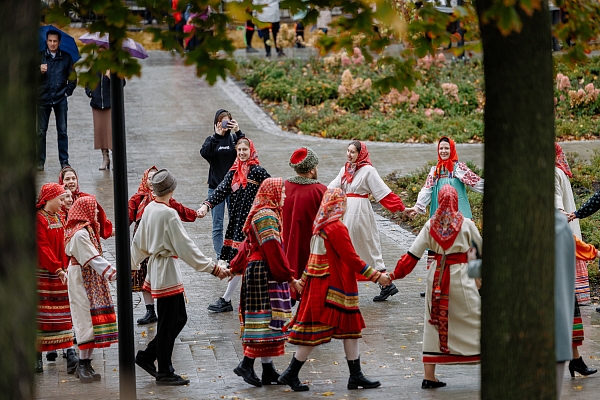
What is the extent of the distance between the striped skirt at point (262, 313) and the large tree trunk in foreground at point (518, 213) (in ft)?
9.73

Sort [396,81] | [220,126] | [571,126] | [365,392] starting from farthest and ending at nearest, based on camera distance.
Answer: [571,126] → [220,126] → [365,392] → [396,81]

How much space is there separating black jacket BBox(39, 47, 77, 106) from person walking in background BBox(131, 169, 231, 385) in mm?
7481

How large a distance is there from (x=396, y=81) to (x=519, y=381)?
Answer: 2080 mm

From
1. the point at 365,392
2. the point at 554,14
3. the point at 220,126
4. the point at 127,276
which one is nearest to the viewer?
the point at 127,276

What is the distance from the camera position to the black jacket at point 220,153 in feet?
35.3

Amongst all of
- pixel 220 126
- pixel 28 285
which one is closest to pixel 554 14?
pixel 220 126

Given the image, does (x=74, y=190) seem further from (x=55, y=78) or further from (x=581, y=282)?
(x=55, y=78)

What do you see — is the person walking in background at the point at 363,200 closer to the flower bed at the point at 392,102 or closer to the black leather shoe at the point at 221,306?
the black leather shoe at the point at 221,306

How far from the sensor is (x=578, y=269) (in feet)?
29.8

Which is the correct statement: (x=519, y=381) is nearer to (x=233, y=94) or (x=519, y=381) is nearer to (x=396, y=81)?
(x=396, y=81)

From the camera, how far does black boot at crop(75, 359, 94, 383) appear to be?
7824mm

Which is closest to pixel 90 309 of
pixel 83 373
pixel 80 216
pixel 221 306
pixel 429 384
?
pixel 83 373

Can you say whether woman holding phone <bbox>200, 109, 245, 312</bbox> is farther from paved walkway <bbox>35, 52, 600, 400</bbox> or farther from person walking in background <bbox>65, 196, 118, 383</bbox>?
person walking in background <bbox>65, 196, 118, 383</bbox>

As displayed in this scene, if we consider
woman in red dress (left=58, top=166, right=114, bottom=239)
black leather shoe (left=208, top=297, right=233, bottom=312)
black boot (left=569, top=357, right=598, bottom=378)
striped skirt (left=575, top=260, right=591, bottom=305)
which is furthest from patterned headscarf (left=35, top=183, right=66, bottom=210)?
Result: striped skirt (left=575, top=260, right=591, bottom=305)
